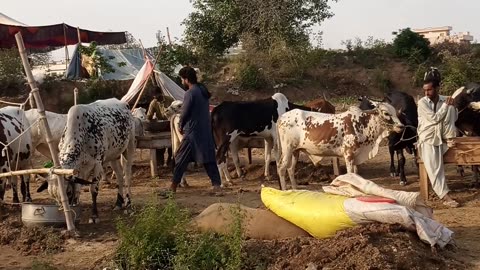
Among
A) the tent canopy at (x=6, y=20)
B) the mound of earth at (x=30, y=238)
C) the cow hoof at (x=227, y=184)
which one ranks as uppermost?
the tent canopy at (x=6, y=20)

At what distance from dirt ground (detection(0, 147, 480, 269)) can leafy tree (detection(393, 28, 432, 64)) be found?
886 inches

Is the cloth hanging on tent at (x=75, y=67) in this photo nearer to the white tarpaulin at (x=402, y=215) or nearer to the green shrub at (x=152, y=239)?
the green shrub at (x=152, y=239)

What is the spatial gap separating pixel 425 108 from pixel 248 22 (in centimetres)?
2342

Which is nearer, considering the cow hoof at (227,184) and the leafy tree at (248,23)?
the cow hoof at (227,184)

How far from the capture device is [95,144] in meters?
8.77

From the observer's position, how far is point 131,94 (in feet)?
50.8

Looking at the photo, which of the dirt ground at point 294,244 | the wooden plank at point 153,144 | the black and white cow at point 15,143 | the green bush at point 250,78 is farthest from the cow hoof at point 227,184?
the green bush at point 250,78

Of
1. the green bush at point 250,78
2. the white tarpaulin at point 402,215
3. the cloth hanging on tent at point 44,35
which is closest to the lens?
the white tarpaulin at point 402,215

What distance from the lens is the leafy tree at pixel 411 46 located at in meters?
33.1

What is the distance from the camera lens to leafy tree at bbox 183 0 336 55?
3122 centimetres

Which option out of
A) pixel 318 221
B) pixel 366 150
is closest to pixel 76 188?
pixel 318 221

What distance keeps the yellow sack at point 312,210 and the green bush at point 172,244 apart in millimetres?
910

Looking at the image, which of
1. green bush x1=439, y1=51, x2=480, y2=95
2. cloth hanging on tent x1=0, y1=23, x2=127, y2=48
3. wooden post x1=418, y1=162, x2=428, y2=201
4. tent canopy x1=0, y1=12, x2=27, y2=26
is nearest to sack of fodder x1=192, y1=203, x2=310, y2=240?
wooden post x1=418, y1=162, x2=428, y2=201

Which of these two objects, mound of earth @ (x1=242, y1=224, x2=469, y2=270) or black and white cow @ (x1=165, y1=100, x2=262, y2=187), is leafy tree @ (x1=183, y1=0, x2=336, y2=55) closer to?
black and white cow @ (x1=165, y1=100, x2=262, y2=187)
